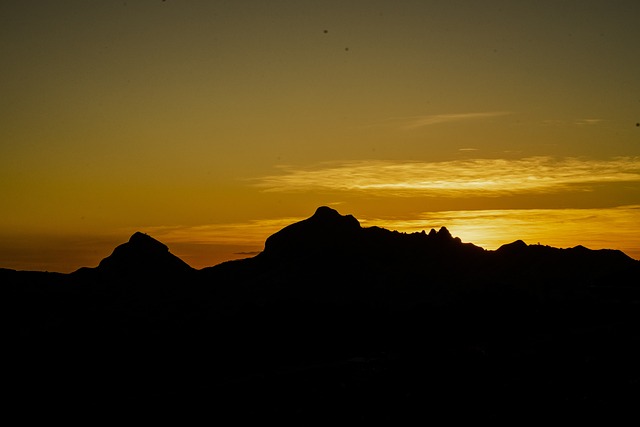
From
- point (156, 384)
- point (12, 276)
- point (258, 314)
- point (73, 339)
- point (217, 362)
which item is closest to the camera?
point (156, 384)

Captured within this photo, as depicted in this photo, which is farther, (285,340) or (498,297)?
(498,297)

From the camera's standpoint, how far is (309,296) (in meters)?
162

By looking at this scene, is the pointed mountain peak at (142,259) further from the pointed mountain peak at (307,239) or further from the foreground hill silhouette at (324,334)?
the pointed mountain peak at (307,239)

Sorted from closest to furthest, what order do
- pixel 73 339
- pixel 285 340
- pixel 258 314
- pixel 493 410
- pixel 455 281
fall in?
pixel 493 410
pixel 285 340
pixel 258 314
pixel 73 339
pixel 455 281

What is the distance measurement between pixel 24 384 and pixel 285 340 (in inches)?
1268

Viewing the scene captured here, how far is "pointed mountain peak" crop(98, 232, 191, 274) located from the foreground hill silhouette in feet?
1.30

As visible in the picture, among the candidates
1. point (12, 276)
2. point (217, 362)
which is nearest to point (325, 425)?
point (217, 362)

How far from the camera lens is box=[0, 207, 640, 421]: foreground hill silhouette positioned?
119 ft

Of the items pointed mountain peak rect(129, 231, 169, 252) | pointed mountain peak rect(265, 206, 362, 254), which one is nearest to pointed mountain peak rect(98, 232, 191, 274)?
pointed mountain peak rect(129, 231, 169, 252)

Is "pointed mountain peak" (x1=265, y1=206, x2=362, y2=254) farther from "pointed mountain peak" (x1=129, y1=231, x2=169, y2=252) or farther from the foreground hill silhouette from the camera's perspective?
"pointed mountain peak" (x1=129, y1=231, x2=169, y2=252)

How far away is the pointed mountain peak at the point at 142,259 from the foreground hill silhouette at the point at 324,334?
15.6 inches

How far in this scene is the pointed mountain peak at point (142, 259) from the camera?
18475 centimetres

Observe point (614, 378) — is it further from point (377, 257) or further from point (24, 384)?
point (377, 257)

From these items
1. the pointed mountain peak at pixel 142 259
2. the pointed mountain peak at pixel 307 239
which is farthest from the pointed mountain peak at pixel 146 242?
the pointed mountain peak at pixel 307 239
